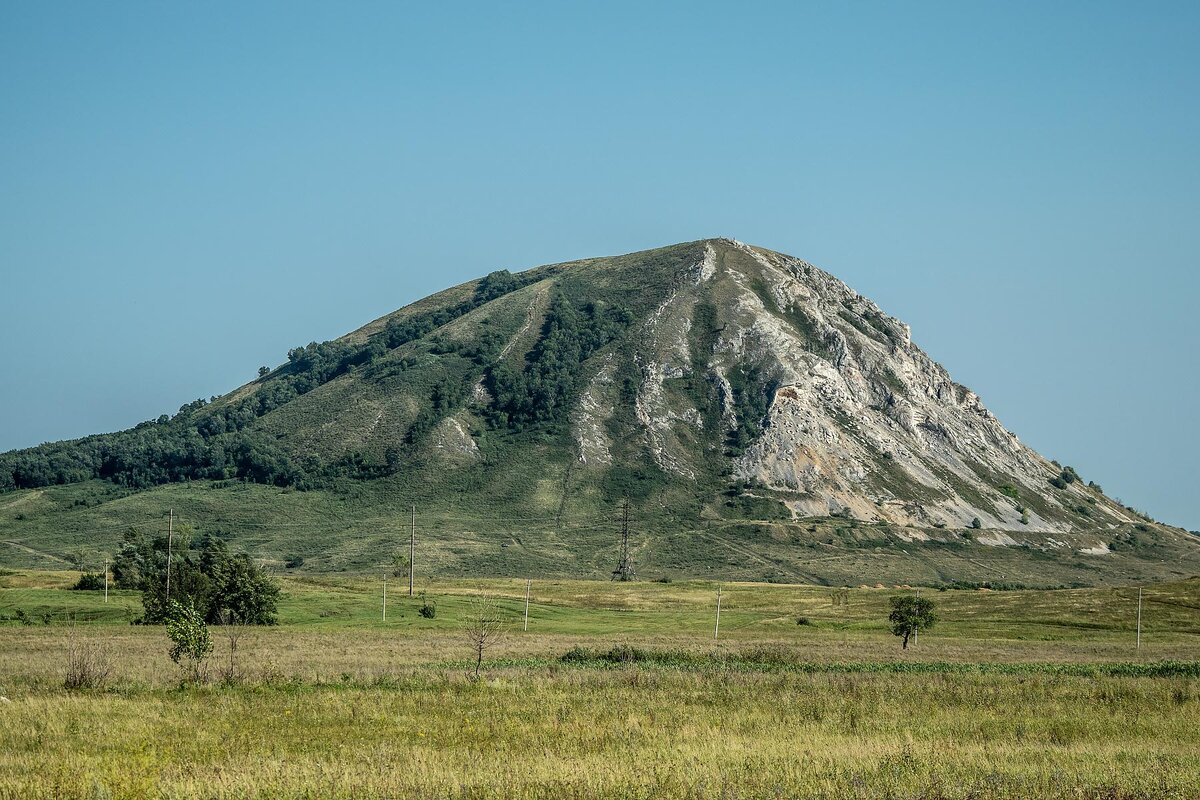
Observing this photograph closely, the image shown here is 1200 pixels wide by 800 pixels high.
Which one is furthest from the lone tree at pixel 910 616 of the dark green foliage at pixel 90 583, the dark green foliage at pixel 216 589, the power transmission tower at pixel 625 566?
the power transmission tower at pixel 625 566

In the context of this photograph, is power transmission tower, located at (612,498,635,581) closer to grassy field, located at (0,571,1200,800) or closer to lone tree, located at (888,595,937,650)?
lone tree, located at (888,595,937,650)

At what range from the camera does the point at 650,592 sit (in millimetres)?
129000

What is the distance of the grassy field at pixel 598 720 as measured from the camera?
822 inches

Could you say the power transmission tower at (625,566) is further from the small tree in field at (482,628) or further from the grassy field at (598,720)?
the grassy field at (598,720)

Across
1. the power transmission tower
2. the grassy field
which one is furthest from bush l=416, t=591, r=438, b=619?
the power transmission tower

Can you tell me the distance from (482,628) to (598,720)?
2184cm

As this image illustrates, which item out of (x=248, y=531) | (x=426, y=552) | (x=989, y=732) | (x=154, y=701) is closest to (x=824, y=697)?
(x=989, y=732)

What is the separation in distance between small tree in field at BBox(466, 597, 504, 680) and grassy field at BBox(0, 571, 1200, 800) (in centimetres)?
116

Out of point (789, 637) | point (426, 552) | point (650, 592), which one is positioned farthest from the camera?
point (426, 552)

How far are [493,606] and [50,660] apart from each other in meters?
50.6

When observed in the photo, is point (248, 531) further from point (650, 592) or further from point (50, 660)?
point (50, 660)

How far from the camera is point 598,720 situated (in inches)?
1208

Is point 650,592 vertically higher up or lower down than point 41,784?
lower down

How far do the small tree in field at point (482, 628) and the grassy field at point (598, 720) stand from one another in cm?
116
